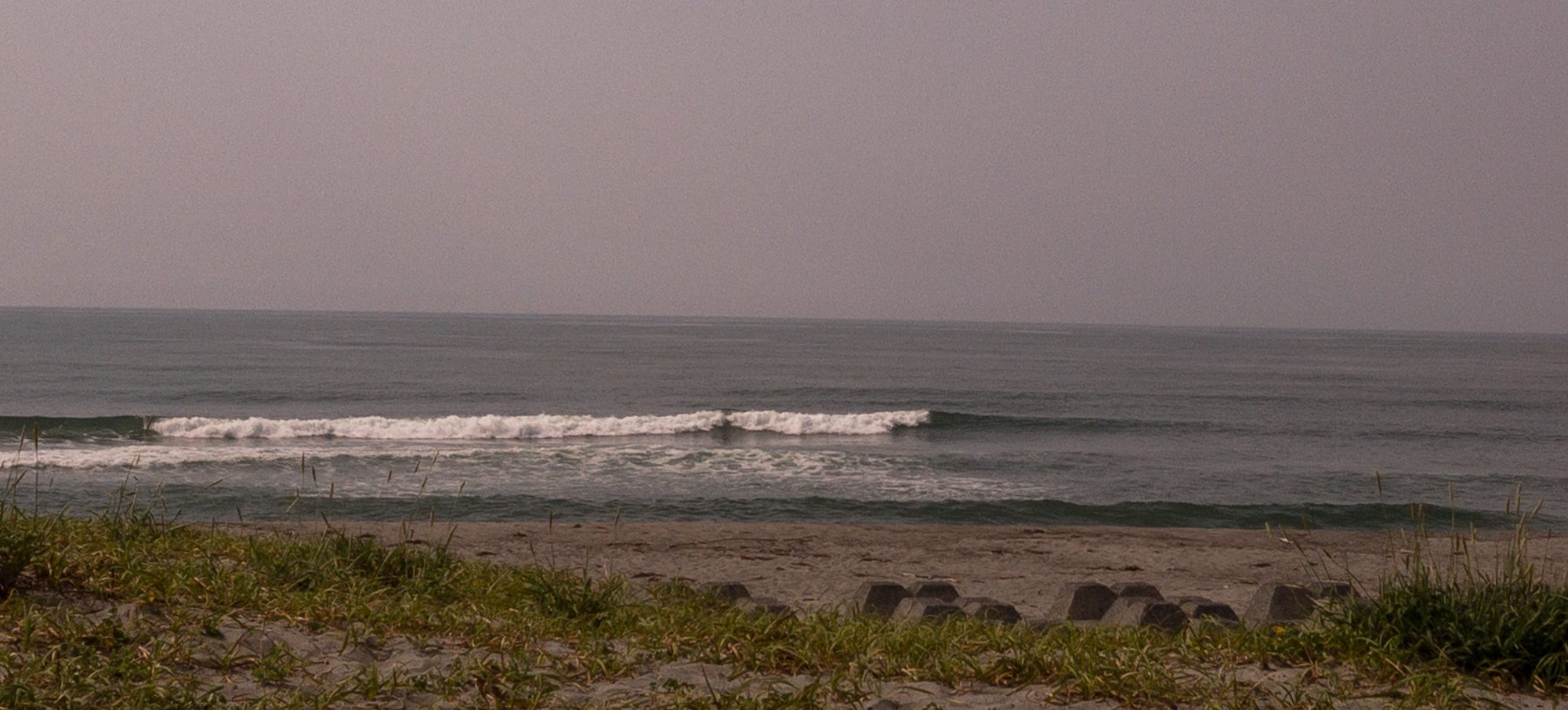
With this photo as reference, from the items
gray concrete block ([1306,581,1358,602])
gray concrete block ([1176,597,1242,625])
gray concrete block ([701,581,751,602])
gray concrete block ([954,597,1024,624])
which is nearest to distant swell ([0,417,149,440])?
gray concrete block ([701,581,751,602])

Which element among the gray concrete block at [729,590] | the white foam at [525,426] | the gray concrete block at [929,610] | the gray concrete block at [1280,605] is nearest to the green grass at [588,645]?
the gray concrete block at [929,610]

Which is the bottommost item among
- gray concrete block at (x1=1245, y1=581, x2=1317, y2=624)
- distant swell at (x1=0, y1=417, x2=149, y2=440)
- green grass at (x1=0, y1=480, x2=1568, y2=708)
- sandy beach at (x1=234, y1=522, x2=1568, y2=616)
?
distant swell at (x1=0, y1=417, x2=149, y2=440)

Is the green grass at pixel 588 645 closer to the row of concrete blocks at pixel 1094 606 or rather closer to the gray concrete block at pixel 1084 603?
the row of concrete blocks at pixel 1094 606

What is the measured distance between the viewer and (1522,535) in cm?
530

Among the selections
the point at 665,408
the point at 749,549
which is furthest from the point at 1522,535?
the point at 665,408

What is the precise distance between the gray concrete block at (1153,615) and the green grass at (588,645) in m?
0.33

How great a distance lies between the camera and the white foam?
26.9m

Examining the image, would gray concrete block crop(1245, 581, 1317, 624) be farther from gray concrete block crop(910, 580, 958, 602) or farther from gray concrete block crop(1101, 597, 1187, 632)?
gray concrete block crop(910, 580, 958, 602)

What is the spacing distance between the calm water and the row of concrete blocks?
213 centimetres

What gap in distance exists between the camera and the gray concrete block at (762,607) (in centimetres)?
662

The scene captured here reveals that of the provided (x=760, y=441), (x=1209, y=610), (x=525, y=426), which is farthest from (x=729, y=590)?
(x=525, y=426)

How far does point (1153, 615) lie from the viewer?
641 cm

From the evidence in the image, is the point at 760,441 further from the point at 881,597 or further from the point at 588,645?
the point at 588,645

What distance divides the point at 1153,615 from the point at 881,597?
1.96 meters
